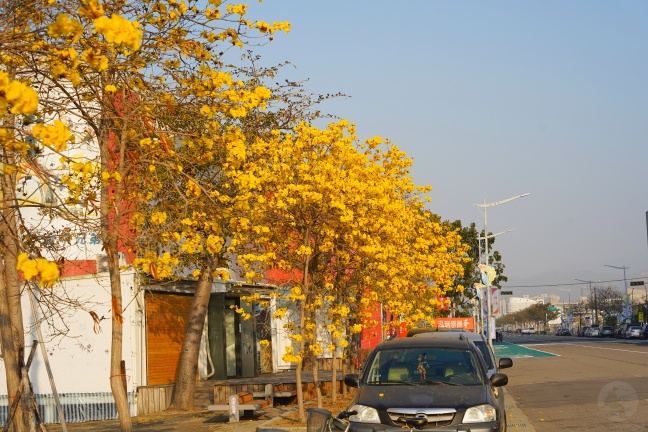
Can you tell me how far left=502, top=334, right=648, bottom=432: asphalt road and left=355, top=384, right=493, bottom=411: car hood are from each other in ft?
15.6

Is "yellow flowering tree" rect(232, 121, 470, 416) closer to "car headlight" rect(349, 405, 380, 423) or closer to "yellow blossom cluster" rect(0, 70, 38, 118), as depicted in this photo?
"car headlight" rect(349, 405, 380, 423)

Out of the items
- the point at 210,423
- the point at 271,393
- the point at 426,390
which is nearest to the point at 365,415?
the point at 426,390

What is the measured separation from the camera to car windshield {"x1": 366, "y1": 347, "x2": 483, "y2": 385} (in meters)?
11.9

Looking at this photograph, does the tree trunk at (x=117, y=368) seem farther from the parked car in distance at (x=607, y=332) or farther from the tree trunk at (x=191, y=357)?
the parked car in distance at (x=607, y=332)

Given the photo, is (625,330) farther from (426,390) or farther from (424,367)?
(426,390)

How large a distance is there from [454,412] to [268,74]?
11.0m

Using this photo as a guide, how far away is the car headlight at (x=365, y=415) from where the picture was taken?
436 inches

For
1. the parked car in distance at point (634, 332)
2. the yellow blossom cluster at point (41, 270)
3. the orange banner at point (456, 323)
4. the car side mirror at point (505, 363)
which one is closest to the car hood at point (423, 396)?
the car side mirror at point (505, 363)

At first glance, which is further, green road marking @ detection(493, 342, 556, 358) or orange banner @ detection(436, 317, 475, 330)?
green road marking @ detection(493, 342, 556, 358)

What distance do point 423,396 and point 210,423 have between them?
8.73 meters

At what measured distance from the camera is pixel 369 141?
23578mm

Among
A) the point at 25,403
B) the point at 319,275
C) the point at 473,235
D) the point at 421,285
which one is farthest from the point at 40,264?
the point at 473,235

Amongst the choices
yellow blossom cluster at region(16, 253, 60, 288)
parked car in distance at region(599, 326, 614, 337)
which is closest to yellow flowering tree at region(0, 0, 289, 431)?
yellow blossom cluster at region(16, 253, 60, 288)

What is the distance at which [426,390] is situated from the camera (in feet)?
37.6
